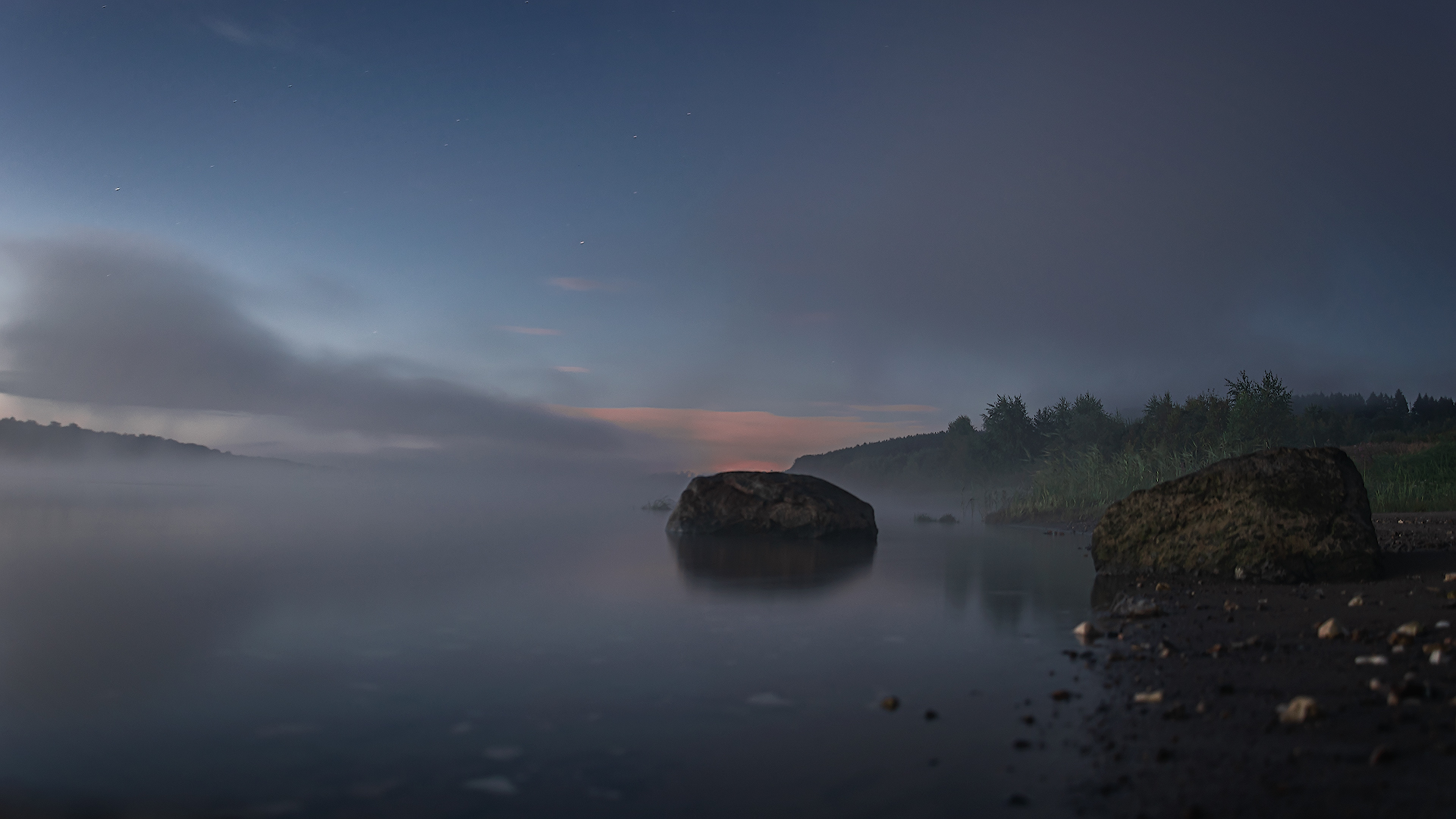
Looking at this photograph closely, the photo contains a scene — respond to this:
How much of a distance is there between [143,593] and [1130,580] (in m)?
12.9

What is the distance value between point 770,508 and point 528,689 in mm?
13507

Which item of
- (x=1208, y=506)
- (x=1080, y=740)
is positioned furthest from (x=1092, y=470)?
(x=1080, y=740)

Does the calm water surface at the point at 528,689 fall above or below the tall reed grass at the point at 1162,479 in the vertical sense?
below

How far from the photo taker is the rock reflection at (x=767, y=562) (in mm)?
11484

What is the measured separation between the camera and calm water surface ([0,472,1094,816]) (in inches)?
150

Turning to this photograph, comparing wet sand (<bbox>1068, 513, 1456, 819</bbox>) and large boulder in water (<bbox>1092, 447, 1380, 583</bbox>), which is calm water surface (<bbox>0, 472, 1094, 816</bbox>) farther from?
large boulder in water (<bbox>1092, 447, 1380, 583</bbox>)

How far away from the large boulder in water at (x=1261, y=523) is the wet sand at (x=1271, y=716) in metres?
1.86

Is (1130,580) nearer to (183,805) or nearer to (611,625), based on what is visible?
(611,625)

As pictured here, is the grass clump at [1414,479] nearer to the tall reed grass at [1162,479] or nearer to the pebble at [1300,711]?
the tall reed grass at [1162,479]

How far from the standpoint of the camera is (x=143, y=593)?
9828 mm

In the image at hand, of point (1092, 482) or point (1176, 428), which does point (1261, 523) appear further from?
point (1176, 428)

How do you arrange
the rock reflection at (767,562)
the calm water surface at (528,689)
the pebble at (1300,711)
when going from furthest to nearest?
1. the rock reflection at (767,562)
2. the pebble at (1300,711)
3. the calm water surface at (528,689)

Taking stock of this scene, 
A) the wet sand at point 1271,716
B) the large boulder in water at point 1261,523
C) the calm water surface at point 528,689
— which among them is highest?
the large boulder in water at point 1261,523

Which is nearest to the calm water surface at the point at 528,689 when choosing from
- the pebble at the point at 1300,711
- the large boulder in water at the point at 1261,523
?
the pebble at the point at 1300,711
